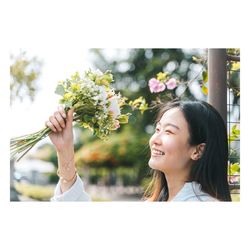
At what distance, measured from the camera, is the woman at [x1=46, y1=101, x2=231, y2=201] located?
296 centimetres

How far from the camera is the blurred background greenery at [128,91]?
3.20 metres

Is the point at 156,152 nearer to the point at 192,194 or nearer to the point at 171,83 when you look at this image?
the point at 192,194

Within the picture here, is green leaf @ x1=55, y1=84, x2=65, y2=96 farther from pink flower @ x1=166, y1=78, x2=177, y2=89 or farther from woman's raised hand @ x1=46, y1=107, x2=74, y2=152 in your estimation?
pink flower @ x1=166, y1=78, x2=177, y2=89

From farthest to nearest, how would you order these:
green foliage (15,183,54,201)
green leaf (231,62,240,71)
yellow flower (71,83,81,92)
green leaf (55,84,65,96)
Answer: green foliage (15,183,54,201) < green leaf (231,62,240,71) < green leaf (55,84,65,96) < yellow flower (71,83,81,92)

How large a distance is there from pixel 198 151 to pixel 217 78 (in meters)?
0.47

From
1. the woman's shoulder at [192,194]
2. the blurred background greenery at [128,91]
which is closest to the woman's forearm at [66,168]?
the blurred background greenery at [128,91]

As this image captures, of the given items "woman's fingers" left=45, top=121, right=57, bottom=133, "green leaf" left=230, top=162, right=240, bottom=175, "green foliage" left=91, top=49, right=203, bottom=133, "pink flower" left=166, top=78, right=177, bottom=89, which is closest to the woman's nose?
"green foliage" left=91, top=49, right=203, bottom=133

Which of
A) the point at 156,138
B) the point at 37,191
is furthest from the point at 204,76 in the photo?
the point at 37,191

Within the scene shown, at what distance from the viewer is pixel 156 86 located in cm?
325

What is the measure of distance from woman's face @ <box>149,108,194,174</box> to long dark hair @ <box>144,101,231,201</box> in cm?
3
